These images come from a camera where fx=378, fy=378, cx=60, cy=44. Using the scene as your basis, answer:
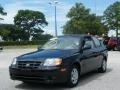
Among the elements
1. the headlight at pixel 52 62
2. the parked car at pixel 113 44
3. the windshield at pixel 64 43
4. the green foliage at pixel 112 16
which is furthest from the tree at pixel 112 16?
the headlight at pixel 52 62

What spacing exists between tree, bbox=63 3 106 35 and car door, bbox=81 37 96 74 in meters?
54.0

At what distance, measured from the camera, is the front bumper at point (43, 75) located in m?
10.1

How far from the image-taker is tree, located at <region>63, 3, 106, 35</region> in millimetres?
67938

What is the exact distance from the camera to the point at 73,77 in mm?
10977

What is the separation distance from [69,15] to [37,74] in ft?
197

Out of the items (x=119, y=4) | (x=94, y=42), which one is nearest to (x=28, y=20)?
(x=119, y=4)

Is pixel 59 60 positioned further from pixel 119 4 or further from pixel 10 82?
pixel 119 4

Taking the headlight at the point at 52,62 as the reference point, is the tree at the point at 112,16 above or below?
above

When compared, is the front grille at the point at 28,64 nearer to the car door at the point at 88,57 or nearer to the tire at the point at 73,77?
the tire at the point at 73,77

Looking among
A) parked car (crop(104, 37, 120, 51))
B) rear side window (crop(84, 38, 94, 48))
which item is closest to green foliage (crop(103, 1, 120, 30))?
parked car (crop(104, 37, 120, 51))

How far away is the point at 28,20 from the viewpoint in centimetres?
11519

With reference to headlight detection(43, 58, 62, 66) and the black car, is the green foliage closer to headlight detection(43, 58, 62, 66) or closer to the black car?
the black car

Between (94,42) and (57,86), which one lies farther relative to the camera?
(94,42)

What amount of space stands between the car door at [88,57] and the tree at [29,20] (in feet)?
329
